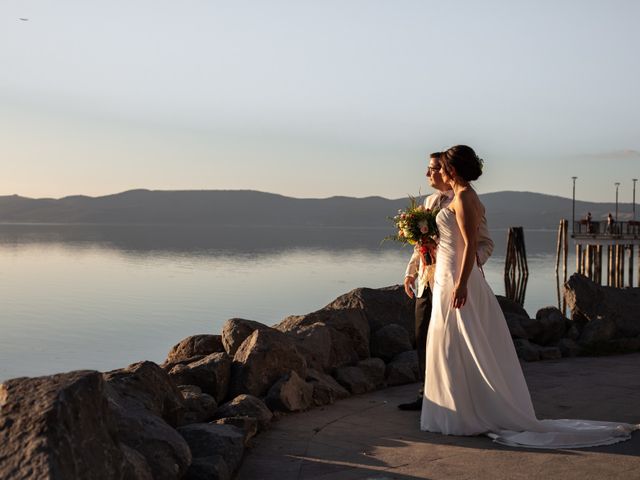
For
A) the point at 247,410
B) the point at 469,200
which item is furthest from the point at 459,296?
the point at 247,410

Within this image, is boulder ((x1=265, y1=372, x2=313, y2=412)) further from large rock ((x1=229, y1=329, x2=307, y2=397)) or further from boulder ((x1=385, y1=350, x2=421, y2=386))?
boulder ((x1=385, y1=350, x2=421, y2=386))

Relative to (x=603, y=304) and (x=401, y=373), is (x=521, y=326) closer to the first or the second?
(x=603, y=304)

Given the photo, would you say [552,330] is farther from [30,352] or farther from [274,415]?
[30,352]

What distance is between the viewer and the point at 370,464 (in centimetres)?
561

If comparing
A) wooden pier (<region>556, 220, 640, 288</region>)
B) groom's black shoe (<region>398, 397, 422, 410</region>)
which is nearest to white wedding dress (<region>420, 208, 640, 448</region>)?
groom's black shoe (<region>398, 397, 422, 410</region>)

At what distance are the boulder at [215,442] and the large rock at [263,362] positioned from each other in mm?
1599

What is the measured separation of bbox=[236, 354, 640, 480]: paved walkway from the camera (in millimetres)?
5367

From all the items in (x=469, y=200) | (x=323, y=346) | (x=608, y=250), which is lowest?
(x=323, y=346)

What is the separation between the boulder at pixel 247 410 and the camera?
660 cm

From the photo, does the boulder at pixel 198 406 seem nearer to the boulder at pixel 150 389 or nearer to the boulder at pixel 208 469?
the boulder at pixel 150 389

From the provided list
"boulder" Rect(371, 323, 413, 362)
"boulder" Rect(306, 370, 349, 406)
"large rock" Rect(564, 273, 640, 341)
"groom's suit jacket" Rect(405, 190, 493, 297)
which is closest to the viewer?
"groom's suit jacket" Rect(405, 190, 493, 297)

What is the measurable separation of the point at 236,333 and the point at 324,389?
1.26m

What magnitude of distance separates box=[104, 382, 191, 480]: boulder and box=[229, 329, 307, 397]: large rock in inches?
85.8

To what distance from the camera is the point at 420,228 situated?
7133 mm
